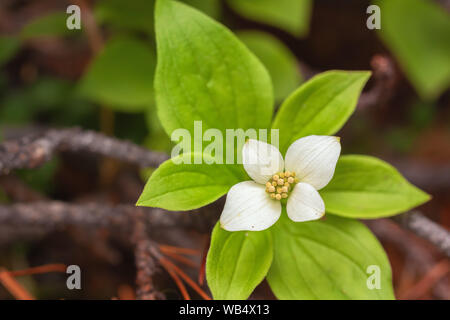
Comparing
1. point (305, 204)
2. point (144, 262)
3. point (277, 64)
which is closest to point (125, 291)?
point (144, 262)

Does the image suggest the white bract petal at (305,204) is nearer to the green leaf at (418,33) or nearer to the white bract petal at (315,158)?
the white bract petal at (315,158)

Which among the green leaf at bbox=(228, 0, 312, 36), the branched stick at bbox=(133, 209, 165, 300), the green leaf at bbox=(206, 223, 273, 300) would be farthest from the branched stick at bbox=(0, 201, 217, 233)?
the green leaf at bbox=(228, 0, 312, 36)

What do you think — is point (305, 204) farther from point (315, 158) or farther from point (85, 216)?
point (85, 216)

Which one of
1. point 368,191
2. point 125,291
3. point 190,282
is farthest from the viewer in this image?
point 125,291

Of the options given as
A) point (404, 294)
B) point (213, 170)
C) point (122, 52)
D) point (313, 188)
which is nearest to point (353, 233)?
point (313, 188)

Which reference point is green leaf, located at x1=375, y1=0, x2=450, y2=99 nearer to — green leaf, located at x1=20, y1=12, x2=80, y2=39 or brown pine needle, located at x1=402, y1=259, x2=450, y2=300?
brown pine needle, located at x1=402, y1=259, x2=450, y2=300

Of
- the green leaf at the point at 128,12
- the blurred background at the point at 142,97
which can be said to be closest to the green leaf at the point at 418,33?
the blurred background at the point at 142,97

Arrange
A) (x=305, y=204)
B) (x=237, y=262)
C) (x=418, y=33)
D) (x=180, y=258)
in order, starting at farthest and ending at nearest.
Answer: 1. (x=418, y=33)
2. (x=180, y=258)
3. (x=237, y=262)
4. (x=305, y=204)
